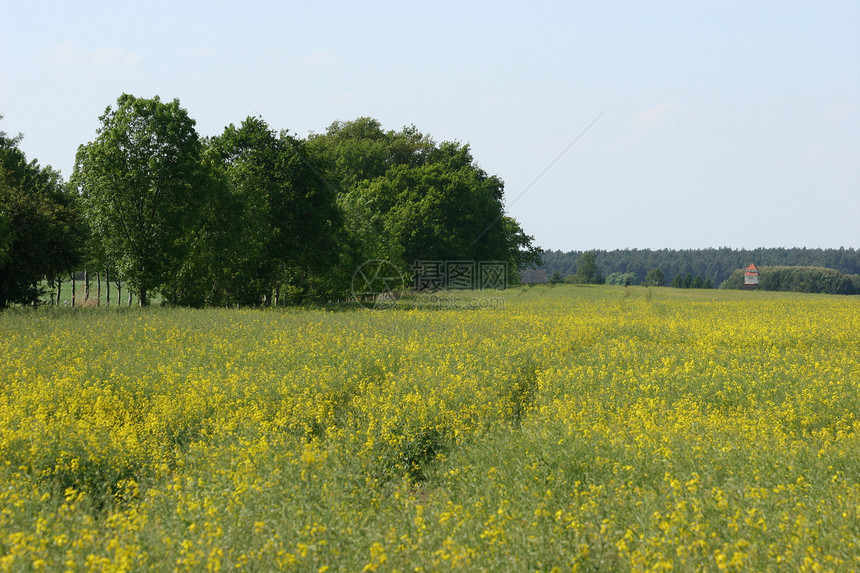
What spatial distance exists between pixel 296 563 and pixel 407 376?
7562 mm

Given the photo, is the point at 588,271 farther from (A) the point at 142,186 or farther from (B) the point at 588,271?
(A) the point at 142,186

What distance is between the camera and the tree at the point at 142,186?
29562mm

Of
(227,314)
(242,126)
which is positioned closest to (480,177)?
(242,126)

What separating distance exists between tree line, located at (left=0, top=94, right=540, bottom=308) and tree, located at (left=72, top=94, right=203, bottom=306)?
0.05 m

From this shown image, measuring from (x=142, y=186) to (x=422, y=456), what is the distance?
84.7ft

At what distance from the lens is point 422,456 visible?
9633mm

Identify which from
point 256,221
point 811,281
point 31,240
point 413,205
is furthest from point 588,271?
point 31,240

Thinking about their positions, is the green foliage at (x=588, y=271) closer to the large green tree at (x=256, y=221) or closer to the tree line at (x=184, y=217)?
the tree line at (x=184, y=217)

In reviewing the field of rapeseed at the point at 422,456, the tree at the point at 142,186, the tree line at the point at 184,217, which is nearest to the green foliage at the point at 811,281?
the tree line at the point at 184,217

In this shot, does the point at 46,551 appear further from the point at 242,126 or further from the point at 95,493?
the point at 242,126

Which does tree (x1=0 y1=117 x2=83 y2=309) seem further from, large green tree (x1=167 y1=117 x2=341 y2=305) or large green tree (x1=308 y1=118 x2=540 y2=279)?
large green tree (x1=308 y1=118 x2=540 y2=279)

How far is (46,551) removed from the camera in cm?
537

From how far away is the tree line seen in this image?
1147 inches

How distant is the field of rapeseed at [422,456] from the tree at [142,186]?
13456 mm
